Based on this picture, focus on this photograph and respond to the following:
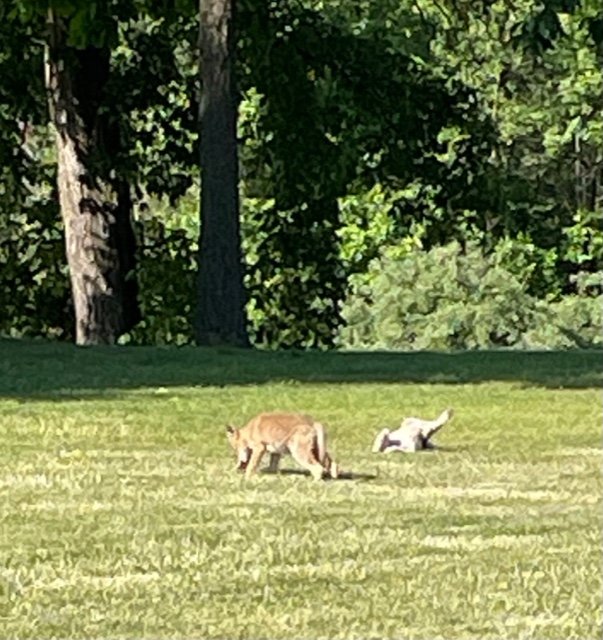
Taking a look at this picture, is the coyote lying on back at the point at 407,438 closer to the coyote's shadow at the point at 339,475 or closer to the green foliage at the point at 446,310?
the coyote's shadow at the point at 339,475

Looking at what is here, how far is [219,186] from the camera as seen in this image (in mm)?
23312

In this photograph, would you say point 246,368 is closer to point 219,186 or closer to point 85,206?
point 219,186

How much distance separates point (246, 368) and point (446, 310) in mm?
16981

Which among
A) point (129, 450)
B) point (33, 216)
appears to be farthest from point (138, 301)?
point (129, 450)

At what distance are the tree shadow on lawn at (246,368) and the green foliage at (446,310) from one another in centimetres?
1420

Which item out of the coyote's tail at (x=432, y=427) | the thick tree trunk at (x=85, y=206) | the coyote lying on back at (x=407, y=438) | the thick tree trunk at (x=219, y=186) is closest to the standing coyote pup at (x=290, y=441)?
the coyote lying on back at (x=407, y=438)

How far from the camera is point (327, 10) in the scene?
38125mm

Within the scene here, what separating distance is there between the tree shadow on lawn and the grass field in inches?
14.1

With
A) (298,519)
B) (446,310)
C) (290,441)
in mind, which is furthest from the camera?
(446,310)

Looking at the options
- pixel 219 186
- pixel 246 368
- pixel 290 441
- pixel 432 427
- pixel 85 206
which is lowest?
pixel 246 368

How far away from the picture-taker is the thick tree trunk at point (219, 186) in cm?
2333

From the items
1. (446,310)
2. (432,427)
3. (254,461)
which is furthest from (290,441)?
(446,310)

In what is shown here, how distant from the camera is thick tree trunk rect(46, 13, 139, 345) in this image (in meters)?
28.9

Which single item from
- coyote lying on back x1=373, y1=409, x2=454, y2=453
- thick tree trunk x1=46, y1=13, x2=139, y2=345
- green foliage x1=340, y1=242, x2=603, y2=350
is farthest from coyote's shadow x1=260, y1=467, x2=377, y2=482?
green foliage x1=340, y1=242, x2=603, y2=350
